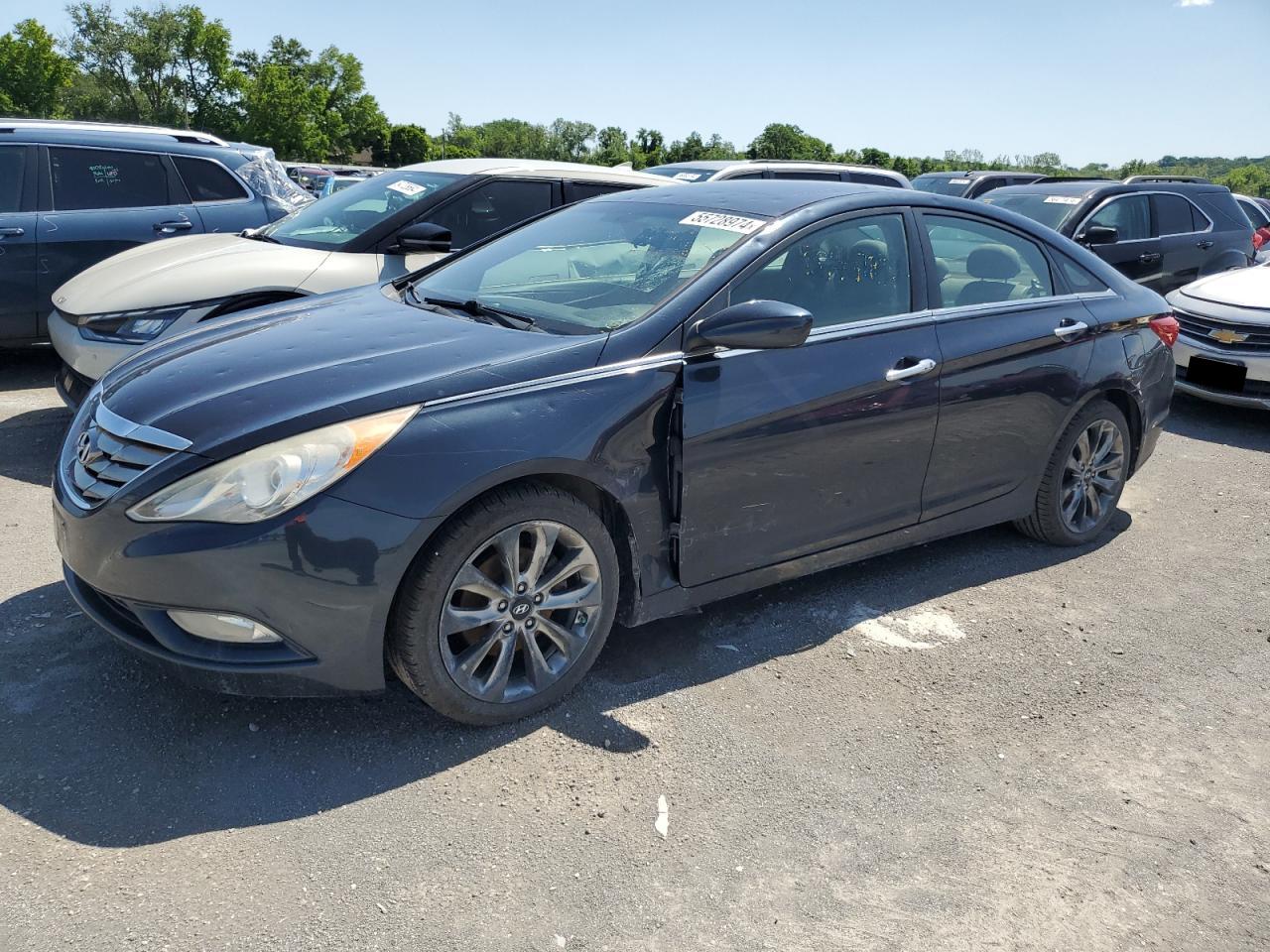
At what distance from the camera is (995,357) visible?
13.9 ft

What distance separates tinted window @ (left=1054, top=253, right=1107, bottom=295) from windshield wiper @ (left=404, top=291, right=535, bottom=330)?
2.63m

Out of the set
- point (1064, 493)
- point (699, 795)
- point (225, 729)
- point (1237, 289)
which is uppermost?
→ point (1237, 289)

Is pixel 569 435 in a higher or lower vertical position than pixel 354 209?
lower

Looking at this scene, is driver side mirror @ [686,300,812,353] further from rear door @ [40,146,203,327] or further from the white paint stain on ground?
rear door @ [40,146,203,327]

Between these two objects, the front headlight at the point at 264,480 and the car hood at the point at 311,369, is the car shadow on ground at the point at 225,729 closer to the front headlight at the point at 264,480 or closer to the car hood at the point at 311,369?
the front headlight at the point at 264,480

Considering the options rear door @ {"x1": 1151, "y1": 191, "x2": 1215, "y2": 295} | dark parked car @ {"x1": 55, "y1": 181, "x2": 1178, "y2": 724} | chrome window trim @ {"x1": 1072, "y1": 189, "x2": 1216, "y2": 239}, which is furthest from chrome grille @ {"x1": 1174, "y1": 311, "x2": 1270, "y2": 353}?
dark parked car @ {"x1": 55, "y1": 181, "x2": 1178, "y2": 724}

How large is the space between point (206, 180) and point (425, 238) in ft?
10.4

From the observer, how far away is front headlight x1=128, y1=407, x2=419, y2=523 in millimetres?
2744

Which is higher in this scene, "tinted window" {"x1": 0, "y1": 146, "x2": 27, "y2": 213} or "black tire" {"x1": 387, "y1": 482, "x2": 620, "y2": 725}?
"tinted window" {"x1": 0, "y1": 146, "x2": 27, "y2": 213}

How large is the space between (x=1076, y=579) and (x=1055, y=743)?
155 cm

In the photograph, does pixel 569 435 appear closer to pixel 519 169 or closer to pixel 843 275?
pixel 843 275

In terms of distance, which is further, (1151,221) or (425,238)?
(1151,221)

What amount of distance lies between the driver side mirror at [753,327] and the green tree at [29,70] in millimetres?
76409

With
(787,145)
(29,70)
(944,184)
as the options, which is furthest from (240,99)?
(944,184)
